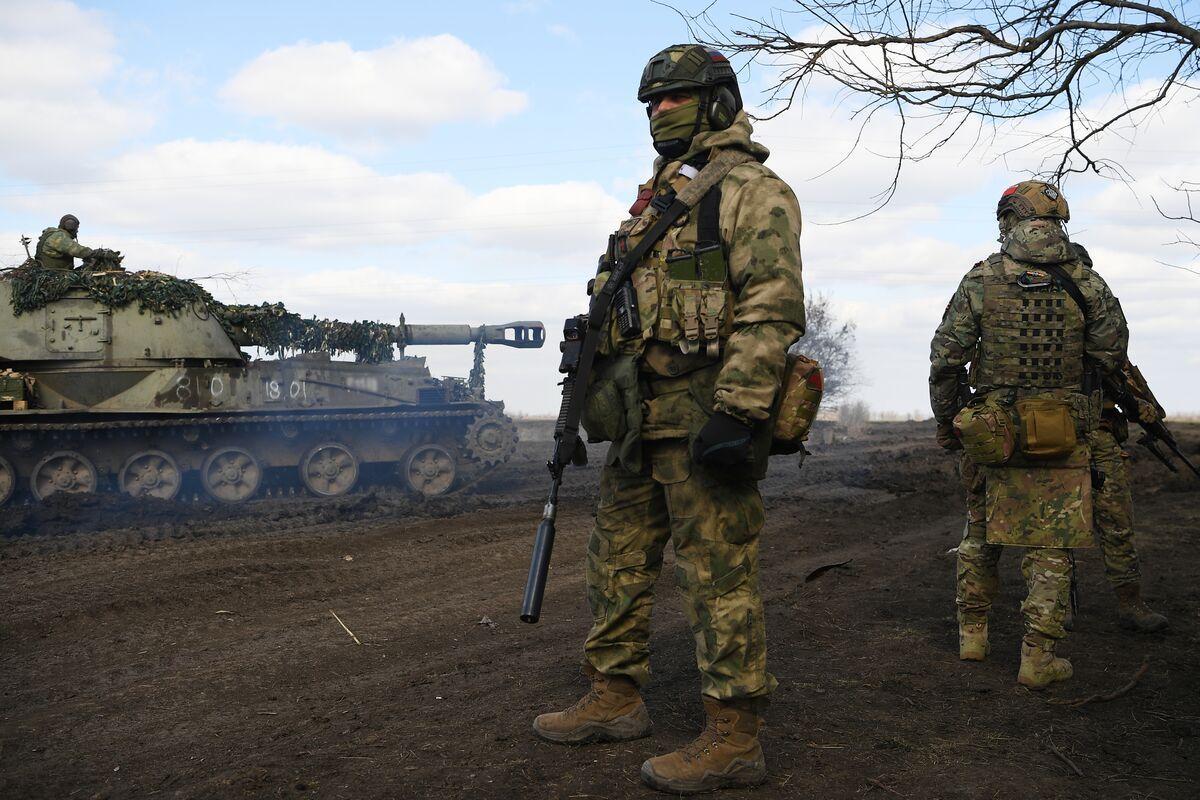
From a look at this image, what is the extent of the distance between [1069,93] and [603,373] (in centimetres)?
423

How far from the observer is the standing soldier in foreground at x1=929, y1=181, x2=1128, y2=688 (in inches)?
193

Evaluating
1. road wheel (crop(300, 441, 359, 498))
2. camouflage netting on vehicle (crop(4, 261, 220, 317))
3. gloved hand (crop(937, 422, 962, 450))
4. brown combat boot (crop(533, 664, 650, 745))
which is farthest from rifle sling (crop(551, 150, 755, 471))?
camouflage netting on vehicle (crop(4, 261, 220, 317))

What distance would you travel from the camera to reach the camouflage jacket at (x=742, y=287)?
11.3 feet

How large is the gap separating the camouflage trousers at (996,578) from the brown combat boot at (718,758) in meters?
1.96

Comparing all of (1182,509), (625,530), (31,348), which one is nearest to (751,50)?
(625,530)

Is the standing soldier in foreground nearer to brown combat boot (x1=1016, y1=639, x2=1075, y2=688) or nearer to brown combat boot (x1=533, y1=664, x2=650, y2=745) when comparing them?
brown combat boot (x1=1016, y1=639, x2=1075, y2=688)

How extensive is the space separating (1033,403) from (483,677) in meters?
3.01

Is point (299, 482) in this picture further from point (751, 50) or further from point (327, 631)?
A: point (751, 50)

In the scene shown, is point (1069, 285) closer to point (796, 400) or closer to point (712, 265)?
point (796, 400)

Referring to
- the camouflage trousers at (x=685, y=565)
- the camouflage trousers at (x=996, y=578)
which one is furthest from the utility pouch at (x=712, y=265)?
the camouflage trousers at (x=996, y=578)

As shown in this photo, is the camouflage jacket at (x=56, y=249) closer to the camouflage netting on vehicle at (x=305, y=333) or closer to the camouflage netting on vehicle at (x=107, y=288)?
the camouflage netting on vehicle at (x=107, y=288)

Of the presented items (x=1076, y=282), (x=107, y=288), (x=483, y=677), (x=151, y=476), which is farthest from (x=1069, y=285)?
(x=107, y=288)

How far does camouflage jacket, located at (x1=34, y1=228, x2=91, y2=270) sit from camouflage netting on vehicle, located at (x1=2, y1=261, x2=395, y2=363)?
0.65 feet

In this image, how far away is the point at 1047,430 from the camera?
489 cm
